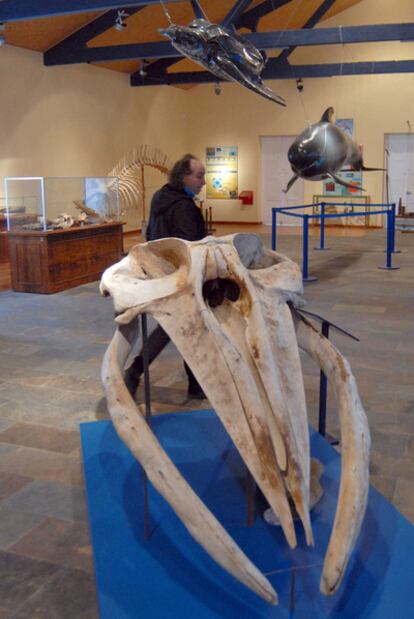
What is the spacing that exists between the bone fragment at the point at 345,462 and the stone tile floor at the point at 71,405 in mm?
1024

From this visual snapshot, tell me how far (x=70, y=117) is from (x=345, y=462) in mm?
12981

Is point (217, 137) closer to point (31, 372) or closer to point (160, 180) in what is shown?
point (160, 180)

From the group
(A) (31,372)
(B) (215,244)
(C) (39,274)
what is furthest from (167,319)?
(C) (39,274)

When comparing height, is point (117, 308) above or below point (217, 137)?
below

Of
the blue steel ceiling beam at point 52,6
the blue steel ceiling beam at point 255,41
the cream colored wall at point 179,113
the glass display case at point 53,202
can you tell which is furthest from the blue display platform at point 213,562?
the cream colored wall at point 179,113

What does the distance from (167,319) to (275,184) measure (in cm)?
1665

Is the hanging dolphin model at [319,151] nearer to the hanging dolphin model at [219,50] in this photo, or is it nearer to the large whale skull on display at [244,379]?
the hanging dolphin model at [219,50]

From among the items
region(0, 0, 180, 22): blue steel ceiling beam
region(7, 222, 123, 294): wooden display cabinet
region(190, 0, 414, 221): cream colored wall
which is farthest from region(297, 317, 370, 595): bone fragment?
region(190, 0, 414, 221): cream colored wall

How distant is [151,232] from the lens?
439 cm

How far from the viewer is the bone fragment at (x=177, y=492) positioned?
5.53 ft

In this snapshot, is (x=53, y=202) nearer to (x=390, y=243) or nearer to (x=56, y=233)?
(x=56, y=233)

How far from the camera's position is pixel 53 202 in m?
8.98

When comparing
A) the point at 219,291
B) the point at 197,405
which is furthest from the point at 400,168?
the point at 219,291

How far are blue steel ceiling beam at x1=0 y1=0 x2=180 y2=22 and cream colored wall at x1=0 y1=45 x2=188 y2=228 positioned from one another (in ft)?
9.00
